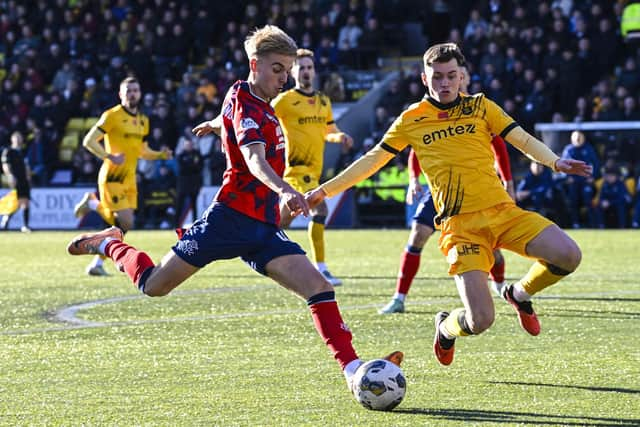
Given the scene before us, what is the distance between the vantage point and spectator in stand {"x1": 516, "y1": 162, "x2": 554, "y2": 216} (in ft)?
77.2

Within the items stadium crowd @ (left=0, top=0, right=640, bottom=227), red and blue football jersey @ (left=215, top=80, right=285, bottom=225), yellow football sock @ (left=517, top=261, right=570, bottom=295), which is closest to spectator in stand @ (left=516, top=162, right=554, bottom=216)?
stadium crowd @ (left=0, top=0, right=640, bottom=227)

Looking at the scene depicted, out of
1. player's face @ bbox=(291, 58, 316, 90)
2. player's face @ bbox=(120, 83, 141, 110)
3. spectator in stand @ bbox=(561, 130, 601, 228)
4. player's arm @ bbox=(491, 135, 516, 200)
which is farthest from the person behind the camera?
spectator in stand @ bbox=(561, 130, 601, 228)

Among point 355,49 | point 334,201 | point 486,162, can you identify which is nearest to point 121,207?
point 486,162

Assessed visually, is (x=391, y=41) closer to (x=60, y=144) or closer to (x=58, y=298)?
(x=60, y=144)

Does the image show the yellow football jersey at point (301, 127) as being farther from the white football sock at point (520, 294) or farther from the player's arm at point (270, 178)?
the player's arm at point (270, 178)

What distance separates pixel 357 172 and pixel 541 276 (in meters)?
1.43

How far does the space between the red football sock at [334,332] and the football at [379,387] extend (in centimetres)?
24

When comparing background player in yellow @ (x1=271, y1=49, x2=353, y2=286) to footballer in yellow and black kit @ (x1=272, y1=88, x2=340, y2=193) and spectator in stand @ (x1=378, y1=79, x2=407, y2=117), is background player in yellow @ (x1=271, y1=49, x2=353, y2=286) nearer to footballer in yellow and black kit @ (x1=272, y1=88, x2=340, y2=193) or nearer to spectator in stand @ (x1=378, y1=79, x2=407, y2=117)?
footballer in yellow and black kit @ (x1=272, y1=88, x2=340, y2=193)

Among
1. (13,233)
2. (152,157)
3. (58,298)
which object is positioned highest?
(152,157)

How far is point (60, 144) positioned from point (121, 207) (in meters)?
17.5

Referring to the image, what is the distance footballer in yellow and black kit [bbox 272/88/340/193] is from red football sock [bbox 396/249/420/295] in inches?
124

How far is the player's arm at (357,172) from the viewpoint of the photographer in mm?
6793

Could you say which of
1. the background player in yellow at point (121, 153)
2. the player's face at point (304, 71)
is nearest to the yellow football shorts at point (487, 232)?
the player's face at point (304, 71)

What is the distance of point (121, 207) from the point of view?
14.8m
